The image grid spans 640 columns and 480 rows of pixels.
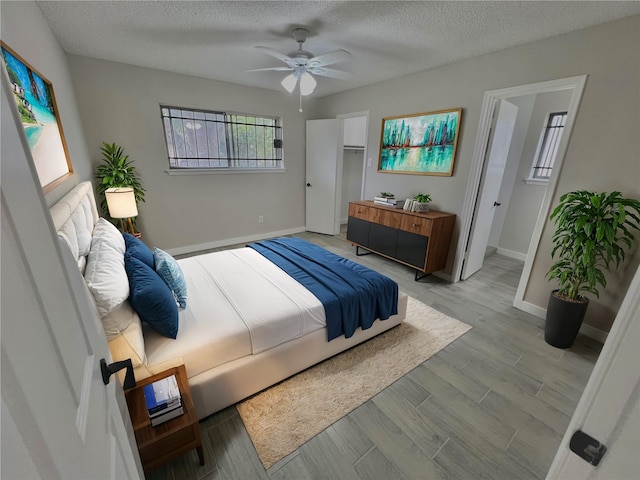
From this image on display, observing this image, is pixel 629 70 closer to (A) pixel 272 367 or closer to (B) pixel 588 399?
(B) pixel 588 399

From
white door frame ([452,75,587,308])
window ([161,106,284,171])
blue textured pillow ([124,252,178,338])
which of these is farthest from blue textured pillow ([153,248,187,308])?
white door frame ([452,75,587,308])

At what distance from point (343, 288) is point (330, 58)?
6.30 feet

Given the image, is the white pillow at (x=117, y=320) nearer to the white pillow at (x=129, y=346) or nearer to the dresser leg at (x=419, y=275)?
the white pillow at (x=129, y=346)

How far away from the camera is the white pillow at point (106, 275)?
117cm

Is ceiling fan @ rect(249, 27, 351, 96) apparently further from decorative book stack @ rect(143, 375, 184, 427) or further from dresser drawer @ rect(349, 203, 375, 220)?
decorative book stack @ rect(143, 375, 184, 427)

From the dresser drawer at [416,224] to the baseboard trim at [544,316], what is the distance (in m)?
1.17

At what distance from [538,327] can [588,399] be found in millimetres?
2485

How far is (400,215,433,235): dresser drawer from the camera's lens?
2.96m

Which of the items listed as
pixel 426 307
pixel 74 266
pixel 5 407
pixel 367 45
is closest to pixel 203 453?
pixel 74 266

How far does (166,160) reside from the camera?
3516 millimetres

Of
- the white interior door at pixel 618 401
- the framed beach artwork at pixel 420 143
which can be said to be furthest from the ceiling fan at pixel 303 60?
the white interior door at pixel 618 401

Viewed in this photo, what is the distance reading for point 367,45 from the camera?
2.46 m

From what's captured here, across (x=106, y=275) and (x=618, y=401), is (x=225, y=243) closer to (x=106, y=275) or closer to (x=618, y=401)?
(x=106, y=275)

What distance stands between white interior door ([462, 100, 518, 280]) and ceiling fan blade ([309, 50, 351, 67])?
1.78 meters
